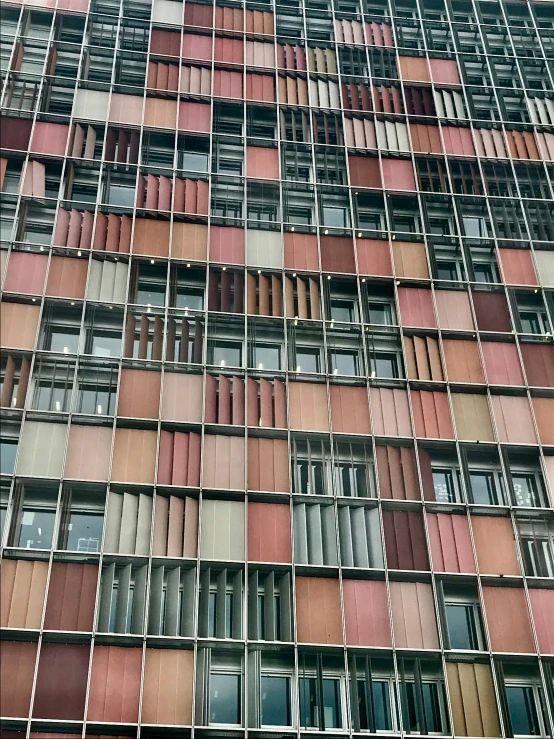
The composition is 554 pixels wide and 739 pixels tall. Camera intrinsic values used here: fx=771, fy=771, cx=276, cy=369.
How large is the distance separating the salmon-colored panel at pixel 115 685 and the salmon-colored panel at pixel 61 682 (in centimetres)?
32

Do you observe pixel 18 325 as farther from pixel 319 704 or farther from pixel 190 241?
pixel 319 704

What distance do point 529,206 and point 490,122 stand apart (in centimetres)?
577

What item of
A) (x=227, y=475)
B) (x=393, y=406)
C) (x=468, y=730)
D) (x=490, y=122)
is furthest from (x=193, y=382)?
(x=490, y=122)

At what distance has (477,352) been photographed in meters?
33.2

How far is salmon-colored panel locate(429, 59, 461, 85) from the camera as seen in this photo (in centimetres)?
4262

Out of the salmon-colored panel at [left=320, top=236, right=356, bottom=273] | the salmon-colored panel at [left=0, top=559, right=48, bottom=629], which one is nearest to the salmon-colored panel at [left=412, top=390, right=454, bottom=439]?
the salmon-colored panel at [left=320, top=236, right=356, bottom=273]

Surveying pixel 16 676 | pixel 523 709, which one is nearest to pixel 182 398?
pixel 16 676

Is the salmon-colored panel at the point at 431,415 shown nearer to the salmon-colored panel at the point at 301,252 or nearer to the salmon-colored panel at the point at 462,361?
the salmon-colored panel at the point at 462,361

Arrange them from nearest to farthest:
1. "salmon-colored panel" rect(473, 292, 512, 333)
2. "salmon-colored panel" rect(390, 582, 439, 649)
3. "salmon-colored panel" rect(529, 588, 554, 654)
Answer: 1. "salmon-colored panel" rect(390, 582, 439, 649)
2. "salmon-colored panel" rect(529, 588, 554, 654)
3. "salmon-colored panel" rect(473, 292, 512, 333)

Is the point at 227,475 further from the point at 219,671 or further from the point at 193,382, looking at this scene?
the point at 219,671

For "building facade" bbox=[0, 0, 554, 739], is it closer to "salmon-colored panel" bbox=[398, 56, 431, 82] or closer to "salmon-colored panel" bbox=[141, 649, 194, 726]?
"salmon-colored panel" bbox=[141, 649, 194, 726]

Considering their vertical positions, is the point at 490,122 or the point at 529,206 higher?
the point at 490,122

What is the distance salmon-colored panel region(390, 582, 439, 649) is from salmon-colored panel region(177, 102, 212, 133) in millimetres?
24312

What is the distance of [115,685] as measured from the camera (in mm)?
24406
